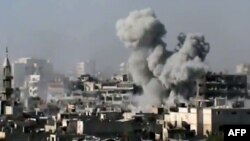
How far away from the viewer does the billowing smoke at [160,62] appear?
171ft

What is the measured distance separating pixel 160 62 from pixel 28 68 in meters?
67.9

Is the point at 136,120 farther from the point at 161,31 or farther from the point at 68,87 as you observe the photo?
the point at 68,87

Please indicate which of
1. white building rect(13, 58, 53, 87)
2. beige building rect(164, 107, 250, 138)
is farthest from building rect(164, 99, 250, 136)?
white building rect(13, 58, 53, 87)

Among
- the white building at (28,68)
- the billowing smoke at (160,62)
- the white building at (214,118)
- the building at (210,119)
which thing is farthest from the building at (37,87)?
the white building at (214,118)

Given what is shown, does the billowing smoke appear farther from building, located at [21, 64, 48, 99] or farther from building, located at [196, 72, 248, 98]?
building, located at [21, 64, 48, 99]

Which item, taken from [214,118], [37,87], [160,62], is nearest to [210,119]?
[214,118]

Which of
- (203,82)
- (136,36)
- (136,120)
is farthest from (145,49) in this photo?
(136,120)

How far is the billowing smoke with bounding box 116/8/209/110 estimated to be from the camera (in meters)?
52.0

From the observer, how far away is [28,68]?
120188 millimetres

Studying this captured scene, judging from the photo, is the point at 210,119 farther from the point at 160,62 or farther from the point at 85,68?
the point at 85,68

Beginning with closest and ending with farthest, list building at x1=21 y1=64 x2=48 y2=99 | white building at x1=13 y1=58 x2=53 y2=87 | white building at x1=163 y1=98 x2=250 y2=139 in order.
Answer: white building at x1=163 y1=98 x2=250 y2=139 < building at x1=21 y1=64 x2=48 y2=99 < white building at x1=13 y1=58 x2=53 y2=87

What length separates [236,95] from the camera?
5659cm

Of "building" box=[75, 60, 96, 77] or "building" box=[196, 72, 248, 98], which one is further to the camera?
"building" box=[75, 60, 96, 77]

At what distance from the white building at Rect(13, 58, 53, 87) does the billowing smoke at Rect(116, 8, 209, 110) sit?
52830 millimetres
